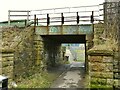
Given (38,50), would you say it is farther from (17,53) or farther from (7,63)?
(7,63)

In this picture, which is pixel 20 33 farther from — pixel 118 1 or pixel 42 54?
pixel 118 1

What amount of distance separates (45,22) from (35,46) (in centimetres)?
188

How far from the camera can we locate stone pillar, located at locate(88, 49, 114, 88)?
941cm

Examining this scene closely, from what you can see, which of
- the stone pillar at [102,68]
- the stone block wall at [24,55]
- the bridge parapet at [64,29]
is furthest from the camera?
the bridge parapet at [64,29]

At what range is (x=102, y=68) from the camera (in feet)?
31.0

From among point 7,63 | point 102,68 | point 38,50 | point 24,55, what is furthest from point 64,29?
point 102,68

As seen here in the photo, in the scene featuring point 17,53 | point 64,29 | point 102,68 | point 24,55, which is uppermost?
point 64,29

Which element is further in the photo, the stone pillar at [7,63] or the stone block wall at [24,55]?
the stone block wall at [24,55]

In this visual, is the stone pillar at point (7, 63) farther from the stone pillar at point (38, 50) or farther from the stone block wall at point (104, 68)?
the stone pillar at point (38, 50)

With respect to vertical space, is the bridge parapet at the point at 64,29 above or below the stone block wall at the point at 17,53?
above

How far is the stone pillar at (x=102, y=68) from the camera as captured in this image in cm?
941

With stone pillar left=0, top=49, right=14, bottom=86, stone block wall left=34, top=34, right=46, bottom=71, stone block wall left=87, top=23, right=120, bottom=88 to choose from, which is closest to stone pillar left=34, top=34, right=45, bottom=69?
stone block wall left=34, top=34, right=46, bottom=71

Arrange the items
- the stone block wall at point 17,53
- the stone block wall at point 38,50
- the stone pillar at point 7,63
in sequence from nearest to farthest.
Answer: the stone pillar at point 7,63 → the stone block wall at point 17,53 → the stone block wall at point 38,50

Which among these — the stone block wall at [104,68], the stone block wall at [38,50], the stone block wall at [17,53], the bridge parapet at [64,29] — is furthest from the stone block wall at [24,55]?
the stone block wall at [104,68]
